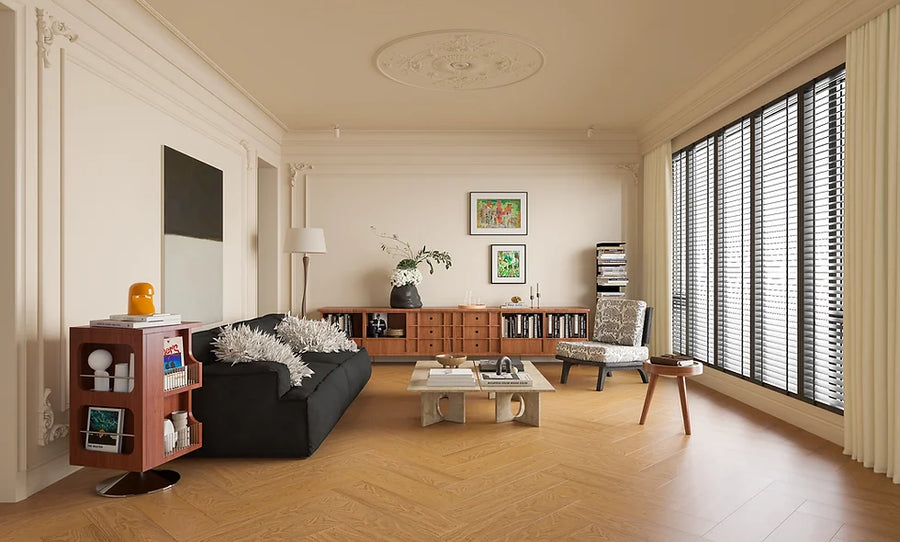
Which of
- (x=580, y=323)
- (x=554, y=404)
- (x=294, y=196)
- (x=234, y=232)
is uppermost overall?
(x=294, y=196)

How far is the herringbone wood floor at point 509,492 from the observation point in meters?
2.69

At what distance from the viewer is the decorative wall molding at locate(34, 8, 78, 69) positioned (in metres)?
3.20

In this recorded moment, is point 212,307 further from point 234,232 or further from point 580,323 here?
point 580,323

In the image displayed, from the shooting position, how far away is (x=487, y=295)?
25.2ft

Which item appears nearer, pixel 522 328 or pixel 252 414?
pixel 252 414

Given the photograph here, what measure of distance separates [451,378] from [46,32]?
3412 mm

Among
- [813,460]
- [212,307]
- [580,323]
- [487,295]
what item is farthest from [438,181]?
[813,460]

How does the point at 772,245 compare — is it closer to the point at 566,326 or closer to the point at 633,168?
the point at 566,326

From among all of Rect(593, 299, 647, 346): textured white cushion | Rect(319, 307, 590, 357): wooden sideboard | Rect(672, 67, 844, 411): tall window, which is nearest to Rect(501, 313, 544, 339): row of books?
Rect(319, 307, 590, 357): wooden sideboard

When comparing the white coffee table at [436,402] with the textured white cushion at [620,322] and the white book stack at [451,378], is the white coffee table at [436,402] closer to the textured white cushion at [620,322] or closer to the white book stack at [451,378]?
the white book stack at [451,378]

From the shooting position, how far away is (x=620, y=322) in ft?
21.1

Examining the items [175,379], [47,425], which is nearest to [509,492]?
[175,379]

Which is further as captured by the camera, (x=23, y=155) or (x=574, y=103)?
(x=574, y=103)

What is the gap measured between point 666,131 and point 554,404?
143 inches
